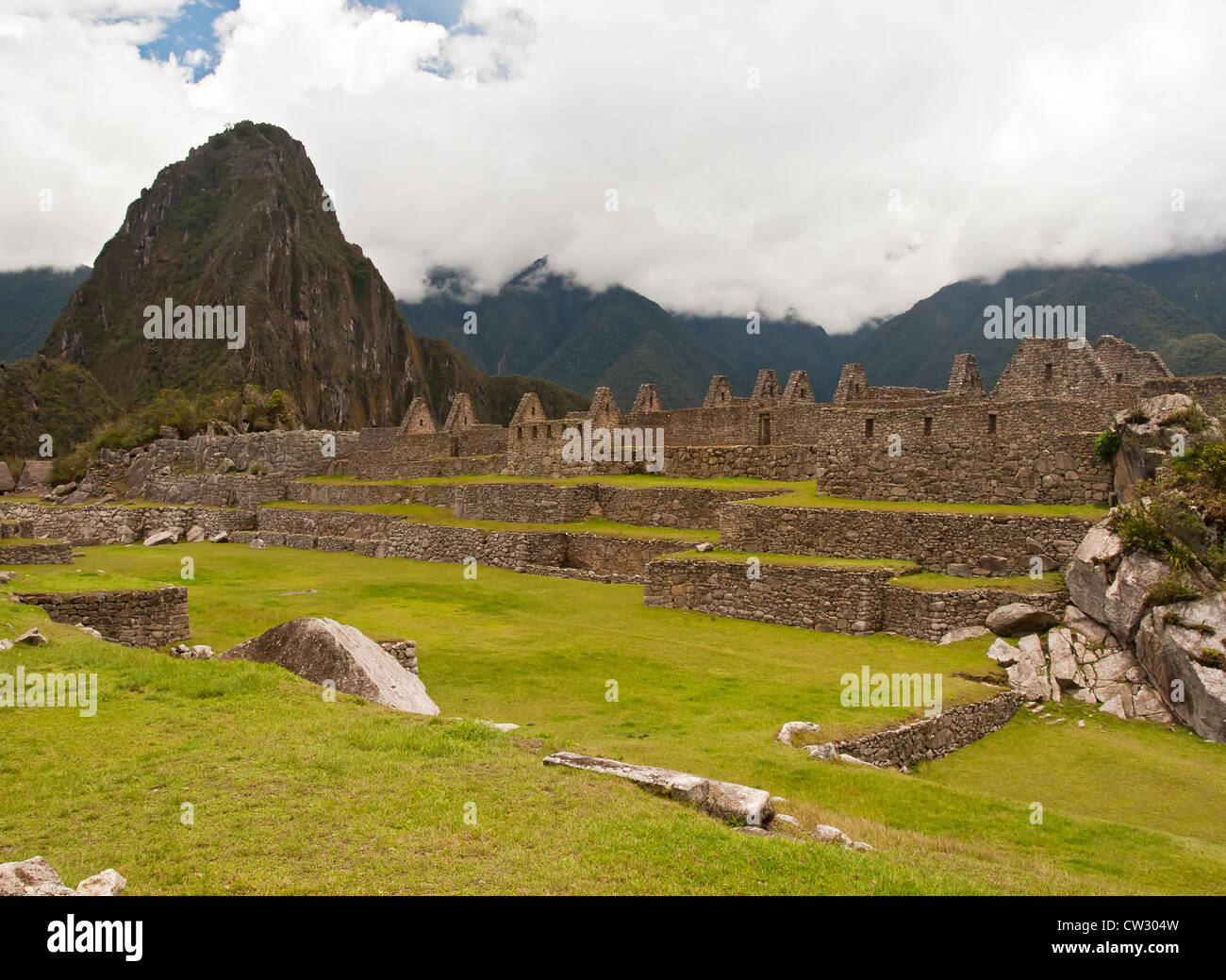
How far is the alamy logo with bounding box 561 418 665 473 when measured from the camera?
96.8 ft

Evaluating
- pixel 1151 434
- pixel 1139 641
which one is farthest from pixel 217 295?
pixel 1139 641

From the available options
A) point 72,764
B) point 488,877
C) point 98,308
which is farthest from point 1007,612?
point 98,308

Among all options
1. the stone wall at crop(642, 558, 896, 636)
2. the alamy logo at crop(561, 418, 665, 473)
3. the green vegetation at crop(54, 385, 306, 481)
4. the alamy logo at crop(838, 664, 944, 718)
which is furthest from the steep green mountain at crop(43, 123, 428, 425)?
the alamy logo at crop(838, 664, 944, 718)

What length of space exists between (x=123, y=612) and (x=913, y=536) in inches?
582

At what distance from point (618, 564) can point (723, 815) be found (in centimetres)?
1711

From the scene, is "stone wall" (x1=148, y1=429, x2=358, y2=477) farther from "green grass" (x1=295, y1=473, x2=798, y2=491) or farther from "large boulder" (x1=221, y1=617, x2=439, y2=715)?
"large boulder" (x1=221, y1=617, x2=439, y2=715)

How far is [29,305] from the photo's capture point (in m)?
171

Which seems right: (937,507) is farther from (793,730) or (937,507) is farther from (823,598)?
(793,730)

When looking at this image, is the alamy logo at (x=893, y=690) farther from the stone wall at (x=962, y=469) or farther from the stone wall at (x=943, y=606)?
the stone wall at (x=962, y=469)

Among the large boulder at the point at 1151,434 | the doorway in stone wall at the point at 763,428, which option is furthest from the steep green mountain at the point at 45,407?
the large boulder at the point at 1151,434

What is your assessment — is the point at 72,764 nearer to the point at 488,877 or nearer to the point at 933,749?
the point at 488,877

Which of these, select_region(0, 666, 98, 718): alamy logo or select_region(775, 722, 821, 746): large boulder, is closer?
select_region(0, 666, 98, 718): alamy logo

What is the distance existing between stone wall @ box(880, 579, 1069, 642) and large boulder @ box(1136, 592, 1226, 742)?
2058 mm
